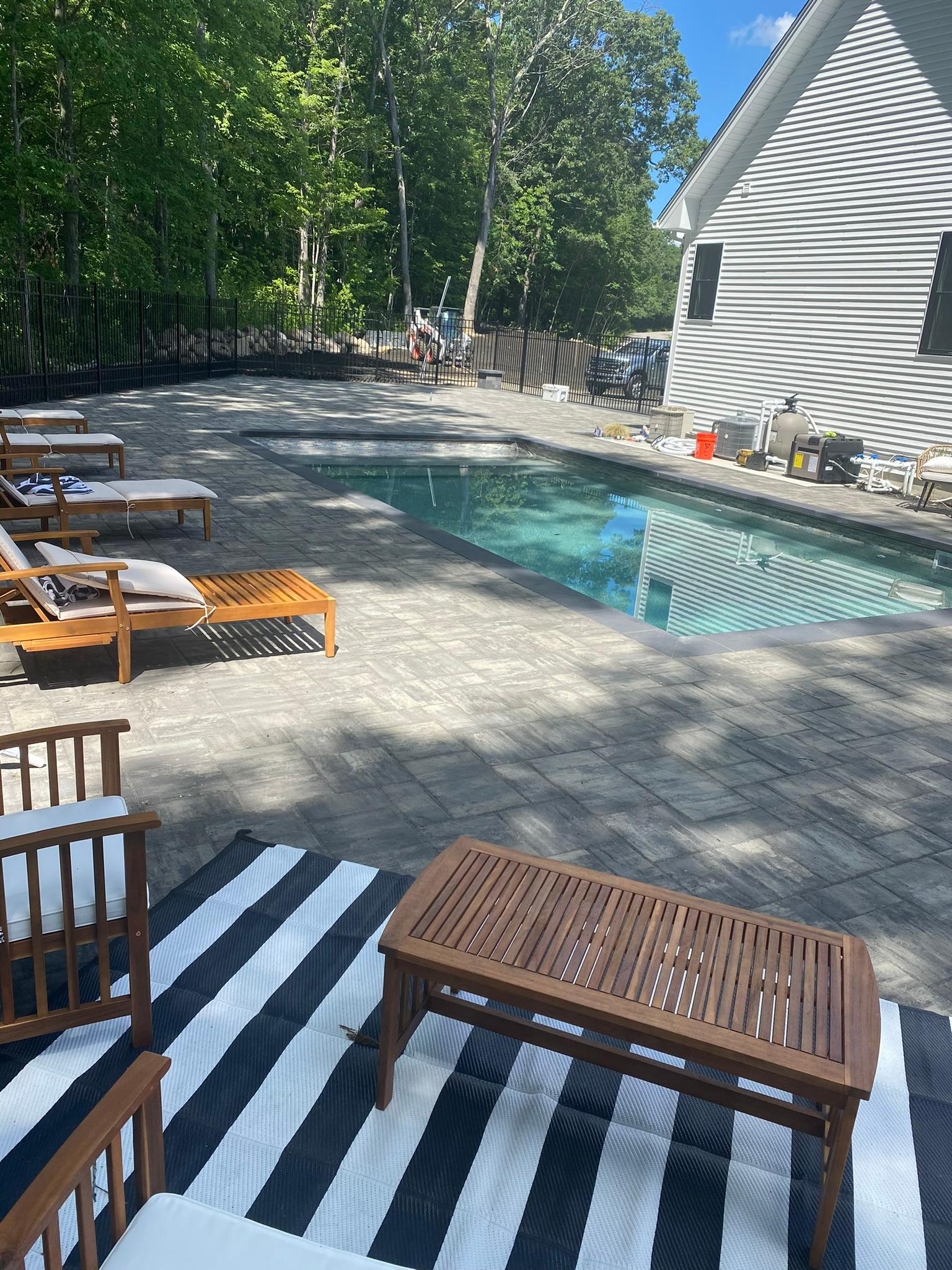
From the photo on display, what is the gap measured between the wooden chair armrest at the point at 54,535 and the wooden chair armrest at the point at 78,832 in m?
4.61

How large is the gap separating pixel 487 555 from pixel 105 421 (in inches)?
336

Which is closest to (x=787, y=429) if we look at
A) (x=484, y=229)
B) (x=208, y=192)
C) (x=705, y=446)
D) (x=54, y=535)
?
(x=705, y=446)

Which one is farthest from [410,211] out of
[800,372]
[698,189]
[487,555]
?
[487,555]

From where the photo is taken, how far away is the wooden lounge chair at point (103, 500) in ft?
23.5

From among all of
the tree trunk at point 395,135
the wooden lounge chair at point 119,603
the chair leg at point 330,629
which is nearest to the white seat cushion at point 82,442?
the wooden lounge chair at point 119,603

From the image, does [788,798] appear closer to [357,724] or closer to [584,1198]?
[357,724]

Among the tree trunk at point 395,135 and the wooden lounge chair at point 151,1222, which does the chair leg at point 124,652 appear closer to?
the wooden lounge chair at point 151,1222

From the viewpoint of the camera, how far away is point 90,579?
4945 mm

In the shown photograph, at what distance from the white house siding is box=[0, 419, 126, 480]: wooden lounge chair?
1057cm

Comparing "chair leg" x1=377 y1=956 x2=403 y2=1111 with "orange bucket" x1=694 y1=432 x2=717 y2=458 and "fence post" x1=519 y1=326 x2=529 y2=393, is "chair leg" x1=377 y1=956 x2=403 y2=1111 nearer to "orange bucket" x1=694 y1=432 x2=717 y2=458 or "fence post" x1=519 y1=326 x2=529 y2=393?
"orange bucket" x1=694 y1=432 x2=717 y2=458

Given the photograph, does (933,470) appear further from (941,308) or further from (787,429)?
(787,429)

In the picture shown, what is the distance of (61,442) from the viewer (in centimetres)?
991

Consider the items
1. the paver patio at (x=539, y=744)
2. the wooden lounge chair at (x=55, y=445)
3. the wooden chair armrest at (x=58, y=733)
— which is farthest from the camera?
the wooden lounge chair at (x=55, y=445)

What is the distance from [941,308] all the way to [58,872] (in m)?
14.0
